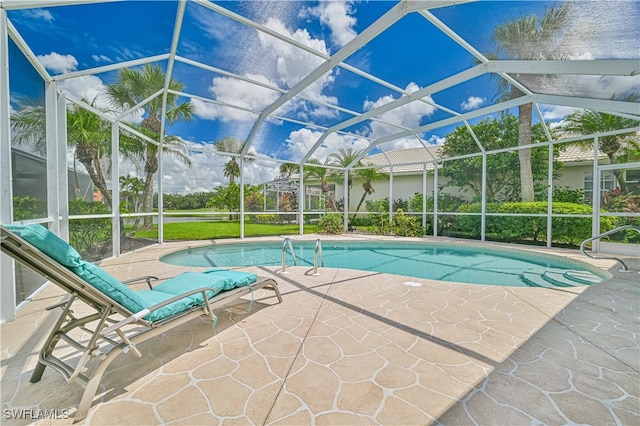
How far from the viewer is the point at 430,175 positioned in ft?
46.4

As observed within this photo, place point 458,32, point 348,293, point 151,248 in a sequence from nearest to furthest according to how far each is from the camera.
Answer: point 348,293
point 458,32
point 151,248

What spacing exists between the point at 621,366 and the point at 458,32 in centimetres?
566

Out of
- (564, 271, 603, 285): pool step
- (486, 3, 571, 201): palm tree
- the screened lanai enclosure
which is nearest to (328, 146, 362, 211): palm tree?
the screened lanai enclosure

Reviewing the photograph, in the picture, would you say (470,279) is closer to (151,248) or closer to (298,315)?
(298,315)

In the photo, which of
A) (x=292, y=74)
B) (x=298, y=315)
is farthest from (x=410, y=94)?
(x=298, y=315)

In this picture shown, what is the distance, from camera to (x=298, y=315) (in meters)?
3.63

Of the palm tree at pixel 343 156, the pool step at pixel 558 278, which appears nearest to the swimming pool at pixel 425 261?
the pool step at pixel 558 278

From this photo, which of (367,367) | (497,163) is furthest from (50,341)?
(497,163)

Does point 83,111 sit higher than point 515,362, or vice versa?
point 83,111

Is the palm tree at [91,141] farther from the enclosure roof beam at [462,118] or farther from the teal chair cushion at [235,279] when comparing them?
the enclosure roof beam at [462,118]

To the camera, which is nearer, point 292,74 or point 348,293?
point 348,293

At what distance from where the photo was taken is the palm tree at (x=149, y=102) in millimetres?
6984

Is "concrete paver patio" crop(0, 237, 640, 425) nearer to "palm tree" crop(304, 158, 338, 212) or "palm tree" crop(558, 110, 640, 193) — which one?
"palm tree" crop(558, 110, 640, 193)

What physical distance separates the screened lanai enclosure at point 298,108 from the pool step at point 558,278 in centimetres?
327
